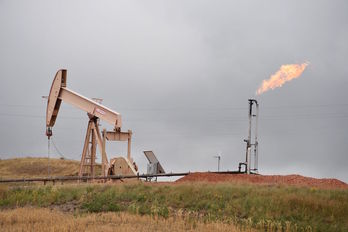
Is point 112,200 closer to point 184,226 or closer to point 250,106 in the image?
point 184,226

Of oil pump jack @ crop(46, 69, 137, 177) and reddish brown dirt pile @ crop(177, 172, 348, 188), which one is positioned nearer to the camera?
reddish brown dirt pile @ crop(177, 172, 348, 188)

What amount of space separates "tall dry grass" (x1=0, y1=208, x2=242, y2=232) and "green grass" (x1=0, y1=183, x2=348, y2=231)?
0.93 metres

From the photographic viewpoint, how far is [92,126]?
25844 millimetres

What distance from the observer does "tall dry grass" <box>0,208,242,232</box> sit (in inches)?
460

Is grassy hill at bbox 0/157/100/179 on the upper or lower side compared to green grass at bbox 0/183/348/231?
upper

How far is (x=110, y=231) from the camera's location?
11.1 meters

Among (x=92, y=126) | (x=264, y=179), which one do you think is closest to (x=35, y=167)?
(x=92, y=126)

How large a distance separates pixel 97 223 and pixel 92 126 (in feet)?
44.9

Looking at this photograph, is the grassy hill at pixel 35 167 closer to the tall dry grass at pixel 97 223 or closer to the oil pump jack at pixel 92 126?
the oil pump jack at pixel 92 126

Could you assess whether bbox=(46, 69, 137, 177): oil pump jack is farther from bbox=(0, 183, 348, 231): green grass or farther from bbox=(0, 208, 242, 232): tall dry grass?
bbox=(0, 208, 242, 232): tall dry grass

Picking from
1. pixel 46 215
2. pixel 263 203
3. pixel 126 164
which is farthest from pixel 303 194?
pixel 126 164

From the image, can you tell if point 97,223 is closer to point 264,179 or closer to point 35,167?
point 264,179

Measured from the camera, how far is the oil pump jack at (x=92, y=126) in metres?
25.1

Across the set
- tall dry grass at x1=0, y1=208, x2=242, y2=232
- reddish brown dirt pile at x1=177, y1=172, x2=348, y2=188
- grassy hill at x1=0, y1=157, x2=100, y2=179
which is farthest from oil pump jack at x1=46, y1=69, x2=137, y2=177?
tall dry grass at x1=0, y1=208, x2=242, y2=232
